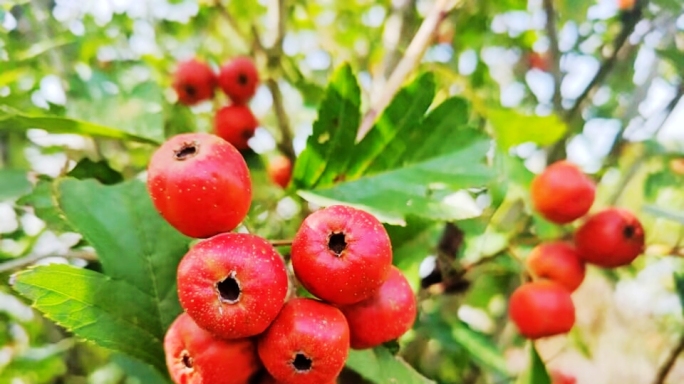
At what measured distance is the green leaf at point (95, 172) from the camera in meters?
1.09

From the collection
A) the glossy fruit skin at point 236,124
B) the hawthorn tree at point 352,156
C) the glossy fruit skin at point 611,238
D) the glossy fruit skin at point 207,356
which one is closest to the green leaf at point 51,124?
the hawthorn tree at point 352,156

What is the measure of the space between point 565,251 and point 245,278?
2.95 feet

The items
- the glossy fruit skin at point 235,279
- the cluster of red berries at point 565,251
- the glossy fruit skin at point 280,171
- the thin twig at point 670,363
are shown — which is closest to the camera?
the glossy fruit skin at point 235,279

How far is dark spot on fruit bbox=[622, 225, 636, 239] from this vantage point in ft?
4.35

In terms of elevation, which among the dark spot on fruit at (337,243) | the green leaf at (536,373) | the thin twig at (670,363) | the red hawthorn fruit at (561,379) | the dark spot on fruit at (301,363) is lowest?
the red hawthorn fruit at (561,379)

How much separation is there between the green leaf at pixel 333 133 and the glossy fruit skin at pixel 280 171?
53 cm

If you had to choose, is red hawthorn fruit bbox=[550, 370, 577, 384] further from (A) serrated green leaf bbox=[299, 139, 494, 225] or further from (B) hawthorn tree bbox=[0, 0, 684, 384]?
(A) serrated green leaf bbox=[299, 139, 494, 225]

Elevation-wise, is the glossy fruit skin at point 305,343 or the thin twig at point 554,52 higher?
the glossy fruit skin at point 305,343

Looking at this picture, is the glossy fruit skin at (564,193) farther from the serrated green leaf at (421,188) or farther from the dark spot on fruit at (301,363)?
the dark spot on fruit at (301,363)

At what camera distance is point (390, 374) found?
90 cm

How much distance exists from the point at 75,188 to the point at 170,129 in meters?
0.80

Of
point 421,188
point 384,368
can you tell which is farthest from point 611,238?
point 384,368

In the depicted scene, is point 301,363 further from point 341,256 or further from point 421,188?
point 421,188

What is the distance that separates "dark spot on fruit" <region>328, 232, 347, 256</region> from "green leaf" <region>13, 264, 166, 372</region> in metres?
0.31
